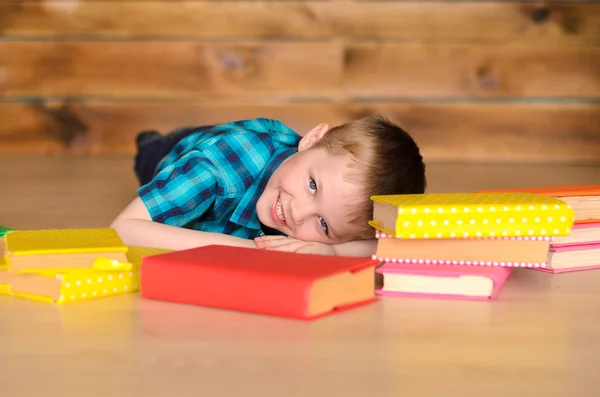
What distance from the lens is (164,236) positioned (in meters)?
1.33

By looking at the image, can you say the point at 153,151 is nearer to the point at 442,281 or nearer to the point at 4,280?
the point at 4,280

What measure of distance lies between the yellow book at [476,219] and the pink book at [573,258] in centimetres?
18

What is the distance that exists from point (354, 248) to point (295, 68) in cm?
183

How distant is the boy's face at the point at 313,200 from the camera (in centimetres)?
133

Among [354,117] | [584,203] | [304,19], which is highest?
[304,19]

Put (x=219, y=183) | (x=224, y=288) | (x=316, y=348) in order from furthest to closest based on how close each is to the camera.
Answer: (x=219, y=183) → (x=224, y=288) → (x=316, y=348)

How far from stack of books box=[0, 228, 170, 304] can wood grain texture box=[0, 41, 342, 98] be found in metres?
2.06

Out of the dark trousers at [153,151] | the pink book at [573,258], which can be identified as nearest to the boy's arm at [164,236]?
the pink book at [573,258]

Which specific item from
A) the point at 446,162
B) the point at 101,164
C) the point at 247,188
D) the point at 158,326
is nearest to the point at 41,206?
the point at 247,188

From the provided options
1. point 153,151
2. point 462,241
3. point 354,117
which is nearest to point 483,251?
point 462,241

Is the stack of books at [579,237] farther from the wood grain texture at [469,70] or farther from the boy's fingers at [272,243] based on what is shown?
the wood grain texture at [469,70]

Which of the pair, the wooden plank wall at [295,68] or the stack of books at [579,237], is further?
the wooden plank wall at [295,68]

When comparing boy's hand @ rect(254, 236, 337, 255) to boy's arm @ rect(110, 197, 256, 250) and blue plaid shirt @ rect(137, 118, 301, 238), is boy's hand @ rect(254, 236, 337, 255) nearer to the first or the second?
boy's arm @ rect(110, 197, 256, 250)

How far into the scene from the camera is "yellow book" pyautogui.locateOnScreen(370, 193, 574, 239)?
107cm
